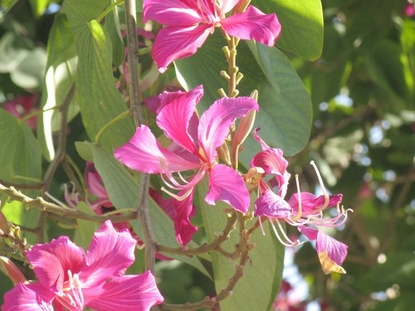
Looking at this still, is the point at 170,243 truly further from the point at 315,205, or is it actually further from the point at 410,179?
the point at 410,179

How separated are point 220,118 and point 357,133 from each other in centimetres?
179

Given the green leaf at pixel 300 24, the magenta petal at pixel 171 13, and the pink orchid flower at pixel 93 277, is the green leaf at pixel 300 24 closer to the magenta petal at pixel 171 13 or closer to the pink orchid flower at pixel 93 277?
the magenta petal at pixel 171 13

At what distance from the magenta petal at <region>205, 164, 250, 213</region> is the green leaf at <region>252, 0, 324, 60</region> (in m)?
0.27

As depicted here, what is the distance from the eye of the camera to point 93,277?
0.80m

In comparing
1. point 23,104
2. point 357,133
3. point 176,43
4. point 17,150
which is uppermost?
point 176,43

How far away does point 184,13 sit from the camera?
903 millimetres

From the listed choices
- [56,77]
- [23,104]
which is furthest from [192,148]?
[23,104]

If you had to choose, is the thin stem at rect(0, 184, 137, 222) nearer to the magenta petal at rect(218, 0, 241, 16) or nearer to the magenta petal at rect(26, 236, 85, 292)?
the magenta petal at rect(26, 236, 85, 292)

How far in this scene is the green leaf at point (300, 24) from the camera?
1.03 metres

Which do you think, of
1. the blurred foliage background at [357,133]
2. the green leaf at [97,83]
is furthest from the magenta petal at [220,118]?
the blurred foliage background at [357,133]

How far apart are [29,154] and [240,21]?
1.55 feet

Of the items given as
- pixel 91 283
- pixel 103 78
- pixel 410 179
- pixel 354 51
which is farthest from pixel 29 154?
pixel 410 179

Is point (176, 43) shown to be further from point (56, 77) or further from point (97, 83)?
point (56, 77)

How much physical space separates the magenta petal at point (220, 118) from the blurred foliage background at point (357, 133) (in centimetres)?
80
